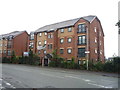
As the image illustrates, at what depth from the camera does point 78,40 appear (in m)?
35.6

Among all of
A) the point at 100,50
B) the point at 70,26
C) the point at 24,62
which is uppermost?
the point at 70,26

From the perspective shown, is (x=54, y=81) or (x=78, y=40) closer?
(x=54, y=81)

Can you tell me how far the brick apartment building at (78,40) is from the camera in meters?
34.3

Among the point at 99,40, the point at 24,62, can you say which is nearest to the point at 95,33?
the point at 99,40

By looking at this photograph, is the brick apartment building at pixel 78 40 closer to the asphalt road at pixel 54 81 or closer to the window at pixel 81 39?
the window at pixel 81 39

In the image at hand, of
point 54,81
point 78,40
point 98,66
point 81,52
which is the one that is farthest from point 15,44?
point 54,81

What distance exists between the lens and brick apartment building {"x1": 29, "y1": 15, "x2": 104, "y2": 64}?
1352 inches

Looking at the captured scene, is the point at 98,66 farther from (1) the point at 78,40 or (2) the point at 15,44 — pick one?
(2) the point at 15,44

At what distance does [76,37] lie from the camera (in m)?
→ 35.8

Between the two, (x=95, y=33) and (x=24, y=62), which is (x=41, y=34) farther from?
(x=95, y=33)

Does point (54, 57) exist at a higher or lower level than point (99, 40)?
lower

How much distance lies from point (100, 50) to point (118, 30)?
19.1m

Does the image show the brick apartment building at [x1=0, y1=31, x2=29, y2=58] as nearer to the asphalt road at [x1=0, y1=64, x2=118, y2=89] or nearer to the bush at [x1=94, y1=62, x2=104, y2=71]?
the bush at [x1=94, y1=62, x2=104, y2=71]

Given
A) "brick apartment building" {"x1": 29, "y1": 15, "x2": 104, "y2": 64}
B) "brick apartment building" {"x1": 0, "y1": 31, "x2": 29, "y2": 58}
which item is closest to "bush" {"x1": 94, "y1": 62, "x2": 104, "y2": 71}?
"brick apartment building" {"x1": 29, "y1": 15, "x2": 104, "y2": 64}
